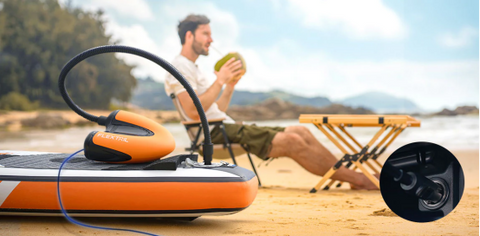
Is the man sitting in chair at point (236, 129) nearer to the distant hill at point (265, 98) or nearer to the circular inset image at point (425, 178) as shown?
the circular inset image at point (425, 178)

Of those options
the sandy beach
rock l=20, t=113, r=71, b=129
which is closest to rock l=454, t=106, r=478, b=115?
rock l=20, t=113, r=71, b=129

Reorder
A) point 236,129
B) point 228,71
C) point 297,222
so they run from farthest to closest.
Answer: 1. point 228,71
2. point 236,129
3. point 297,222

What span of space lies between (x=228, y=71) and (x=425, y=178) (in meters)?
2.13

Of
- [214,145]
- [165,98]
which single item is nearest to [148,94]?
[165,98]

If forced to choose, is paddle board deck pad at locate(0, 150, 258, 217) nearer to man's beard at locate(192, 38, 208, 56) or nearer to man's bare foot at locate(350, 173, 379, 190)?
man's bare foot at locate(350, 173, 379, 190)

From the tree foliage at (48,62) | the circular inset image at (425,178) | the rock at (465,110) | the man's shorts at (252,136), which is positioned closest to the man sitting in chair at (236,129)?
the man's shorts at (252,136)

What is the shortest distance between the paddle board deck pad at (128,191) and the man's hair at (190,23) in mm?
2209

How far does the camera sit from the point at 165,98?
24.4 m

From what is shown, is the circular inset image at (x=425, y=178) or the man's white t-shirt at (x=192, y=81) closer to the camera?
the circular inset image at (x=425, y=178)

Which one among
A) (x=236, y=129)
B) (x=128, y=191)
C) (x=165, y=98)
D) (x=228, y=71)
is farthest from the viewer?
(x=165, y=98)

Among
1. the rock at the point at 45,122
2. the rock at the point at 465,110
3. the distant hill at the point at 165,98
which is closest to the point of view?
the rock at the point at 45,122

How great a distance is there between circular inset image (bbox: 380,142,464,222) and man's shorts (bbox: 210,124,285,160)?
160 centimetres

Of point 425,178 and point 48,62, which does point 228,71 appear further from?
point 48,62

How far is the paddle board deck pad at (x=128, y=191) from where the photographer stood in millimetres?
2141
